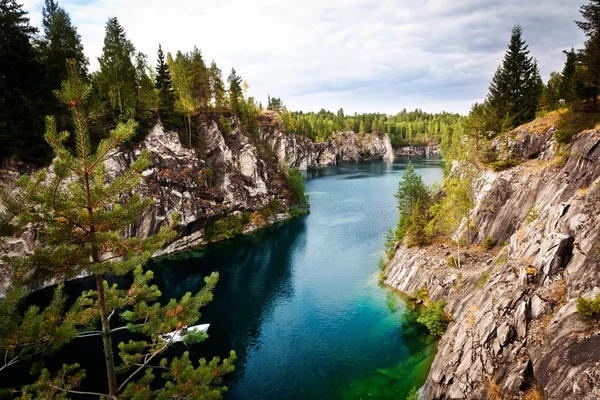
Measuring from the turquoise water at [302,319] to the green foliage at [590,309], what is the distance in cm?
1418

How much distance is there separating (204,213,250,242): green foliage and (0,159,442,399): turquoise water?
98.9 inches

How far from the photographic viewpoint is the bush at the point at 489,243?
34.5 metres

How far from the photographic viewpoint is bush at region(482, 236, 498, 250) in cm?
3453

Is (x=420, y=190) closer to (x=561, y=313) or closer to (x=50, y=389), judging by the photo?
(x=561, y=313)

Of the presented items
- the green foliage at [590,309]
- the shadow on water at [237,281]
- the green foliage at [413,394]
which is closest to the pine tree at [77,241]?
the green foliage at [590,309]

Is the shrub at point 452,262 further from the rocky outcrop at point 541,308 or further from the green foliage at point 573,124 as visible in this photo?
the green foliage at point 573,124

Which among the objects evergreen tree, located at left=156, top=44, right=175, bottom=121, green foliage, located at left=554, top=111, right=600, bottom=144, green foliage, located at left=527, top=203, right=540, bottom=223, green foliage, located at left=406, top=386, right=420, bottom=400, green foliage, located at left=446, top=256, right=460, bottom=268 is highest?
evergreen tree, located at left=156, top=44, right=175, bottom=121

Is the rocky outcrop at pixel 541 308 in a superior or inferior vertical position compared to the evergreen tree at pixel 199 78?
inferior

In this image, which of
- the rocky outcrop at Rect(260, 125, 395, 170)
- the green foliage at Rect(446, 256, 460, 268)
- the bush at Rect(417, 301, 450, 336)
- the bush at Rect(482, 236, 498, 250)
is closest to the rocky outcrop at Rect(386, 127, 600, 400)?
the bush at Rect(417, 301, 450, 336)

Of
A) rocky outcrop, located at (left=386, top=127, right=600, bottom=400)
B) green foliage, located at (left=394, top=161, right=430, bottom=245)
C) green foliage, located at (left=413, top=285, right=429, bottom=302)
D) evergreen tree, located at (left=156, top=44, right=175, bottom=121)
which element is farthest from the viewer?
evergreen tree, located at (left=156, top=44, right=175, bottom=121)

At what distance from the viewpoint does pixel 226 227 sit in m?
66.2

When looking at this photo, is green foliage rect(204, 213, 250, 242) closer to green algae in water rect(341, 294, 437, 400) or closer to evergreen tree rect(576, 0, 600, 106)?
green algae in water rect(341, 294, 437, 400)

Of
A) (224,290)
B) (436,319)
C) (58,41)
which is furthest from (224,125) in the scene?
(436,319)

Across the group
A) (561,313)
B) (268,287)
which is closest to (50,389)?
(561,313)
